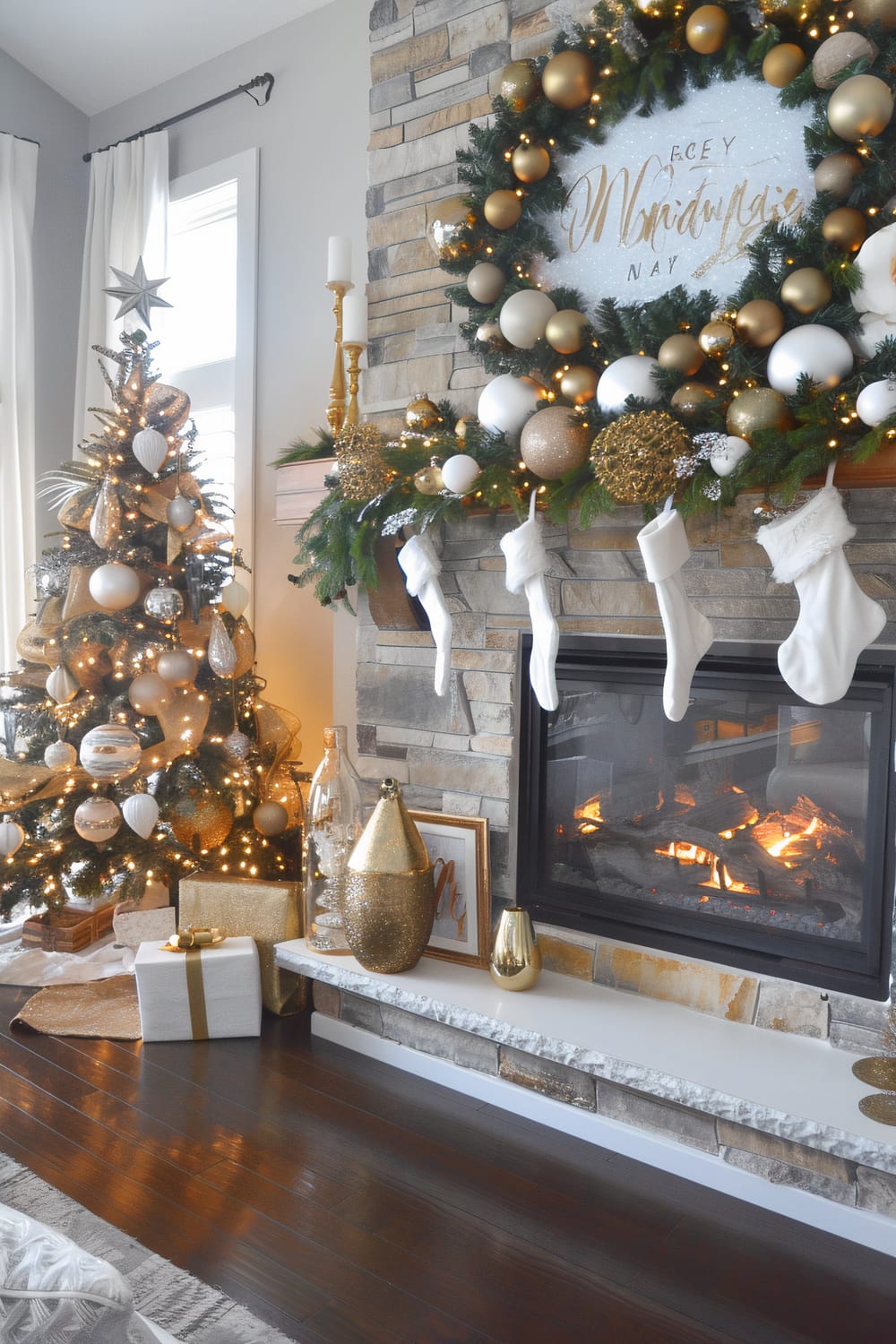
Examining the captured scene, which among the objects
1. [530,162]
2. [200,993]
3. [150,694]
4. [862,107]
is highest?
[530,162]

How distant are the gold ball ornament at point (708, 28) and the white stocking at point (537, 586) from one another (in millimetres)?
882

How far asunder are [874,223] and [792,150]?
0.25 meters

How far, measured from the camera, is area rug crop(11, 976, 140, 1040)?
95.6 inches

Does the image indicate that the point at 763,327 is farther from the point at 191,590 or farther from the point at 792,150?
the point at 191,590

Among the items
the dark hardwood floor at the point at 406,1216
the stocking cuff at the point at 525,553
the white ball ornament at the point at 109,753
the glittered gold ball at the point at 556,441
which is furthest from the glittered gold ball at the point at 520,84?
the dark hardwood floor at the point at 406,1216

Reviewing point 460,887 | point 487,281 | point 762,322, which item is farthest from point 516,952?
point 487,281

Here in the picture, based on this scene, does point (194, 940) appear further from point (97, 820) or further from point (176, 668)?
point (176, 668)

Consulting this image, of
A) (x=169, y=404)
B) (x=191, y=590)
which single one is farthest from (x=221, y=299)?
(x=191, y=590)

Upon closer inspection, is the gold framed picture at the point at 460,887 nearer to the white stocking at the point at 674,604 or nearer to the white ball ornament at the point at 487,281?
the white stocking at the point at 674,604

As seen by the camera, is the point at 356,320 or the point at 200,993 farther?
the point at 356,320

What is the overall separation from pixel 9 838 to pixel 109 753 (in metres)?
0.36

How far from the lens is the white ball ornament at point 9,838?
2684 mm

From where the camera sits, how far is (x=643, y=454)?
5.76 feet

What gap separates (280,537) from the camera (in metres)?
3.55
